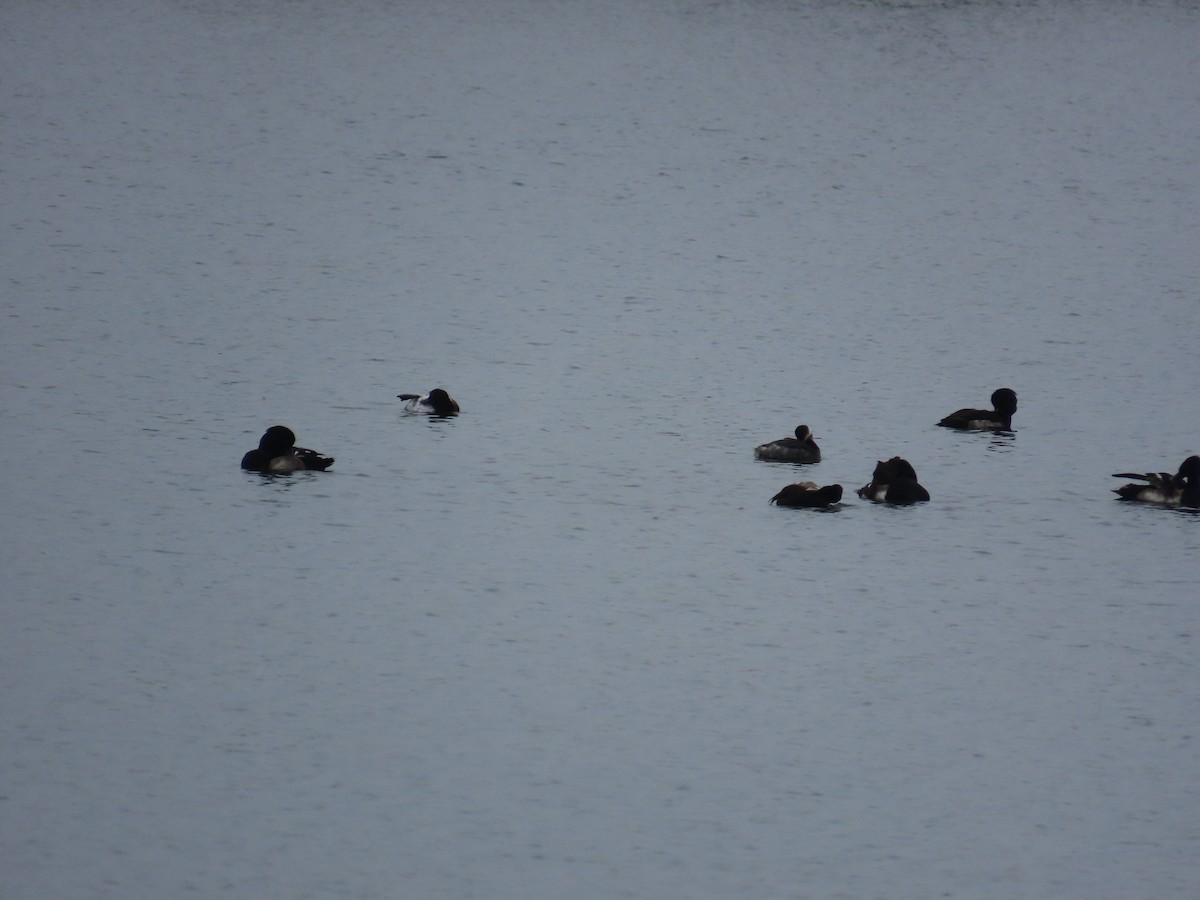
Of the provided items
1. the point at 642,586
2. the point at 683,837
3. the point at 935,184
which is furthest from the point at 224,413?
the point at 935,184

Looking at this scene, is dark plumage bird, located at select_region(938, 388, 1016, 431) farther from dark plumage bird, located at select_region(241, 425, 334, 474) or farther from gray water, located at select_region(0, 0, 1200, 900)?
dark plumage bird, located at select_region(241, 425, 334, 474)

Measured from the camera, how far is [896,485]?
16.7 metres

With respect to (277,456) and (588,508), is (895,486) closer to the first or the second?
(588,508)

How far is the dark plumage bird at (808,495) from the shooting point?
16.6 m

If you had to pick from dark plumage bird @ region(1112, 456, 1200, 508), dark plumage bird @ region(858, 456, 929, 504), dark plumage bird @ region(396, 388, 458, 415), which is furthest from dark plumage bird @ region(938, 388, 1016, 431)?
dark plumage bird @ region(396, 388, 458, 415)

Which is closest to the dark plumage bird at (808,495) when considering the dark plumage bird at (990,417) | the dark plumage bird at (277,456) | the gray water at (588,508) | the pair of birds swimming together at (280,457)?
the gray water at (588,508)

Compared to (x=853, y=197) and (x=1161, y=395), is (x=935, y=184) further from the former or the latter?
(x=1161, y=395)

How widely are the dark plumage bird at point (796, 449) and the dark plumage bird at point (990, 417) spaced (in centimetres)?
245

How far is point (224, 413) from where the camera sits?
763 inches

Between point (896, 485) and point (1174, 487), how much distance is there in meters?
2.71

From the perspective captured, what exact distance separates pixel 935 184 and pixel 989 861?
1089 inches

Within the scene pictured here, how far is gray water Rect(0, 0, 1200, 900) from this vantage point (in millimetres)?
9984

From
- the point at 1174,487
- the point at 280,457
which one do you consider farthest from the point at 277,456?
the point at 1174,487

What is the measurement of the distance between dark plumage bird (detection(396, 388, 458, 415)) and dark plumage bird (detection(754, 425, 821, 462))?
379 cm
